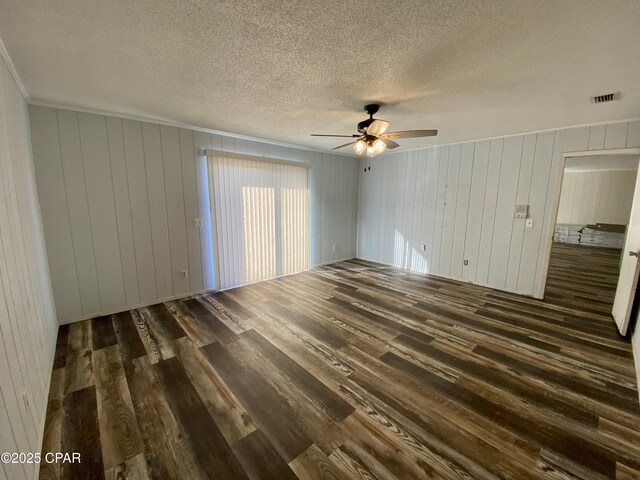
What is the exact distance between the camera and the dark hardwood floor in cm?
145

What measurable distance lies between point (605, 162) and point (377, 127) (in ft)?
24.0

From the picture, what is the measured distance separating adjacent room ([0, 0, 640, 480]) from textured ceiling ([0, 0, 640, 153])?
0.07 feet

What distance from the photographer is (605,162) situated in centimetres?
621

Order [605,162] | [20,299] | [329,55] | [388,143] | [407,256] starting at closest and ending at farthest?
[20,299] < [329,55] < [388,143] < [407,256] < [605,162]

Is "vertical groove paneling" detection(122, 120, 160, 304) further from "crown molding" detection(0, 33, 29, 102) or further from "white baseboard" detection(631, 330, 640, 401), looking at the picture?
"white baseboard" detection(631, 330, 640, 401)

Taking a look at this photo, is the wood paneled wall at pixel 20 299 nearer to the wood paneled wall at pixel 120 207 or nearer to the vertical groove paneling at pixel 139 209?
the wood paneled wall at pixel 120 207

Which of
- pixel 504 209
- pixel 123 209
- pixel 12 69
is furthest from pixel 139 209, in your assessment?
pixel 504 209

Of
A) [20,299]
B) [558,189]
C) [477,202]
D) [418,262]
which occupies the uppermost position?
[558,189]

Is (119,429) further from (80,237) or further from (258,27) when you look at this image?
(258,27)

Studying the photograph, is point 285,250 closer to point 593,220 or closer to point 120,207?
point 120,207

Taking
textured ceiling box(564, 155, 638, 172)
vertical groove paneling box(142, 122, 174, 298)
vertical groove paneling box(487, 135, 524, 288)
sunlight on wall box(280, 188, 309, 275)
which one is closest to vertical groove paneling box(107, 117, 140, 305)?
vertical groove paneling box(142, 122, 174, 298)

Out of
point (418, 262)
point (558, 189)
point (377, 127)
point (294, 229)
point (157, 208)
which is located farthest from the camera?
point (418, 262)

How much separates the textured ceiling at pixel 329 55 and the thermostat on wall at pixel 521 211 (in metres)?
1.31

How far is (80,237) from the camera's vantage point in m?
2.96
